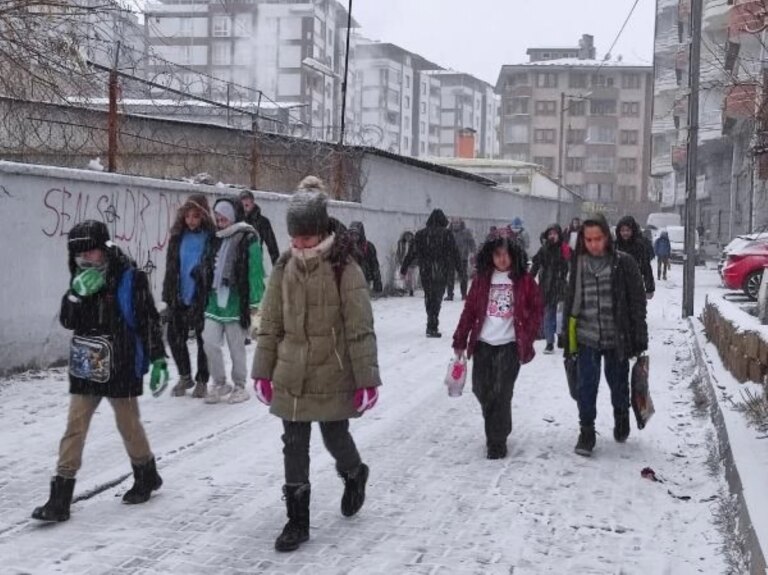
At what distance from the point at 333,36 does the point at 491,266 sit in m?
88.1

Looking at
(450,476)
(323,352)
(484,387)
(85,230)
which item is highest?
(85,230)

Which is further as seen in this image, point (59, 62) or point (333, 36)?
point (333, 36)

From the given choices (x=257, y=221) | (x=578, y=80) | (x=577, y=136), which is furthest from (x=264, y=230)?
(x=577, y=136)

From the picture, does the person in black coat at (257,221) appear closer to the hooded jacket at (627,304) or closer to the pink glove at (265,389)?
the hooded jacket at (627,304)

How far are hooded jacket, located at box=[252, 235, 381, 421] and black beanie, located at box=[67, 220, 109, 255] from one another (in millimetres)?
1087

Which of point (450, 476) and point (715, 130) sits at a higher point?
point (715, 130)

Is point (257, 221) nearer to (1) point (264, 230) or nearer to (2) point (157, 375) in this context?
(1) point (264, 230)

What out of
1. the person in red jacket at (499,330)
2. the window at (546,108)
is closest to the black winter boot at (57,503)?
the person in red jacket at (499,330)

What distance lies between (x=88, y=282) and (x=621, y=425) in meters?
4.16

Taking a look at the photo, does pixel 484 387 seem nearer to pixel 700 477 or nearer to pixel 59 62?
pixel 700 477

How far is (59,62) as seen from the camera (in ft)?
29.9

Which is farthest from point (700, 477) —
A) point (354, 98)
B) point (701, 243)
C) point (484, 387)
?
point (354, 98)

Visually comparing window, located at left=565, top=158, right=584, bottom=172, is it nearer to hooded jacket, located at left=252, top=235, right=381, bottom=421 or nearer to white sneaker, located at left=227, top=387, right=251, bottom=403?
white sneaker, located at left=227, top=387, right=251, bottom=403

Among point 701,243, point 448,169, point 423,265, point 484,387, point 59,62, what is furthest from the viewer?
point 701,243
